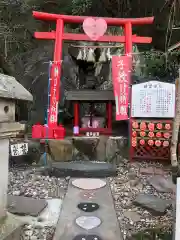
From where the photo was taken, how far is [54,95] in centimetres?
819

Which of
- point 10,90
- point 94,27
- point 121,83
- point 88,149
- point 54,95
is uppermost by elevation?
point 94,27

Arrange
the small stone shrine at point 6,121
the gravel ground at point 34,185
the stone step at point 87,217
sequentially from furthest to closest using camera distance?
the gravel ground at point 34,185 < the stone step at point 87,217 < the small stone shrine at point 6,121

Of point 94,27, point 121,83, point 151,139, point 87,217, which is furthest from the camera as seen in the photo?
point 94,27

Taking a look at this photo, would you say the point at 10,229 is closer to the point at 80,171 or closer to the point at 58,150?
the point at 80,171

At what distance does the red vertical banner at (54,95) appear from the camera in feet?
26.6

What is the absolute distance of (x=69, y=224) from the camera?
4070mm

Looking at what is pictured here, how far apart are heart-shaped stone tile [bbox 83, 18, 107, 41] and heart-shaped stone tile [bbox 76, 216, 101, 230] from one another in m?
6.25

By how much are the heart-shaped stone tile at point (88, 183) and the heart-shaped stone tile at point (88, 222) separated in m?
1.44

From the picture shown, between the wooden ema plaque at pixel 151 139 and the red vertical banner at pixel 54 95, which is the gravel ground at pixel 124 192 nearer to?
the wooden ema plaque at pixel 151 139

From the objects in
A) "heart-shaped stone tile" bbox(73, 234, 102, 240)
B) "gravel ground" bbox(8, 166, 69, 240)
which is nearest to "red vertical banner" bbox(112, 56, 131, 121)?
"gravel ground" bbox(8, 166, 69, 240)

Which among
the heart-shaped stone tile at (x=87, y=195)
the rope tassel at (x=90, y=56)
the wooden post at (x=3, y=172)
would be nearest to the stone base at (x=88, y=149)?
the heart-shaped stone tile at (x=87, y=195)

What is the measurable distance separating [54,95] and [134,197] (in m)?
4.35

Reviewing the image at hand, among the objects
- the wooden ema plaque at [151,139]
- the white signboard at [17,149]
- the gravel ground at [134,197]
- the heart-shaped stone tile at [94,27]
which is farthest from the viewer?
the heart-shaped stone tile at [94,27]

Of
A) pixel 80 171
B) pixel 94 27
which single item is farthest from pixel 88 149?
pixel 94 27
